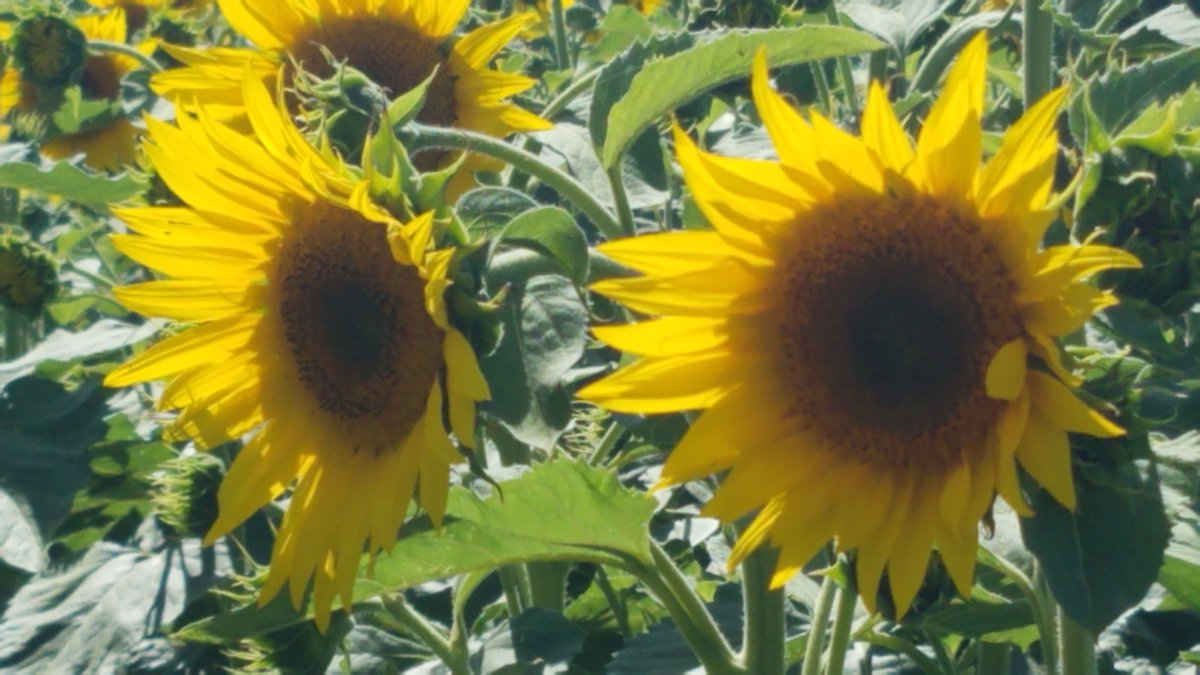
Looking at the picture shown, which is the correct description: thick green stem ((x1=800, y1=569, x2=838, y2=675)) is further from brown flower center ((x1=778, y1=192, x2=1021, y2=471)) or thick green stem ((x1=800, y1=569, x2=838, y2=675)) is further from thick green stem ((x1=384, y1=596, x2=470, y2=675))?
thick green stem ((x1=384, y1=596, x2=470, y2=675))

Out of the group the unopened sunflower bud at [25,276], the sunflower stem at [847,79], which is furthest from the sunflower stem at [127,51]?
the sunflower stem at [847,79]

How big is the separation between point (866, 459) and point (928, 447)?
5 centimetres

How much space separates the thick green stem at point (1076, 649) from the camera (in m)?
1.26

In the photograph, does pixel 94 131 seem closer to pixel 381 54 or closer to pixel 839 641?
pixel 381 54

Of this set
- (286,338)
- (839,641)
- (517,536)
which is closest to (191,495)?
(286,338)

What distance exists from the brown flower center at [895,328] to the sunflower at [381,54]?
0.77 m

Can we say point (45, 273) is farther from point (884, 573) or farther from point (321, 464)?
point (884, 573)

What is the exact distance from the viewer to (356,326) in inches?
58.0

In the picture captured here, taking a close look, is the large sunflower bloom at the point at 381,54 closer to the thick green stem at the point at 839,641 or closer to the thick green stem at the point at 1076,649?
the thick green stem at the point at 839,641

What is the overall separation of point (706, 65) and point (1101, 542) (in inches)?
19.5

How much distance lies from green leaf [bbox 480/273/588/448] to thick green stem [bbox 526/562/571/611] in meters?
0.53

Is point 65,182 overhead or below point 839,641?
overhead

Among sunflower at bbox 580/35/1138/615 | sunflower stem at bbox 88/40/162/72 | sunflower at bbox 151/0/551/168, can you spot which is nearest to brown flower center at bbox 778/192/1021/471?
sunflower at bbox 580/35/1138/615

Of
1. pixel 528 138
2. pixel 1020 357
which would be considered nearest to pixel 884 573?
pixel 1020 357
